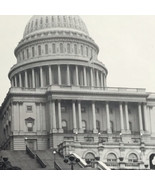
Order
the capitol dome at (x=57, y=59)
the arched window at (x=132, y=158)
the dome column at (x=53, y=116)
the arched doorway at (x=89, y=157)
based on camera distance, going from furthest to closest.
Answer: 1. the capitol dome at (x=57, y=59)
2. the dome column at (x=53, y=116)
3. the arched window at (x=132, y=158)
4. the arched doorway at (x=89, y=157)

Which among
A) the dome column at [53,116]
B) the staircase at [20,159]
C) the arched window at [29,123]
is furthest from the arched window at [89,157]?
the arched window at [29,123]

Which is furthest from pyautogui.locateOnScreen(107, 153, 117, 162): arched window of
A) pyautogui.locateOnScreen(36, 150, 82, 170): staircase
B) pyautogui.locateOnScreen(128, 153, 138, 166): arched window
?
pyautogui.locateOnScreen(36, 150, 82, 170): staircase

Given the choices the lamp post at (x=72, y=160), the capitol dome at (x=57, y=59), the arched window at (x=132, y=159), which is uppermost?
the capitol dome at (x=57, y=59)

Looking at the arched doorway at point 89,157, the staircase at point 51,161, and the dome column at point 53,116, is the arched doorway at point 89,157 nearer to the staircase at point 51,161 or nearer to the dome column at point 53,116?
the staircase at point 51,161

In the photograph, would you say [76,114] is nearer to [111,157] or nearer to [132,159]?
[111,157]

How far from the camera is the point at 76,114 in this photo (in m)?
64.9

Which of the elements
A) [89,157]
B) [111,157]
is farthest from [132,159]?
[89,157]

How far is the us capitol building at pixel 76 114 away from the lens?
2263 inches

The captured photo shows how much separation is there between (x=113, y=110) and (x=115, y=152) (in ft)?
30.2

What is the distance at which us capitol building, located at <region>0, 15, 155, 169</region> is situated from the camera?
2263 inches

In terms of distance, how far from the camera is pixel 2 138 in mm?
62719

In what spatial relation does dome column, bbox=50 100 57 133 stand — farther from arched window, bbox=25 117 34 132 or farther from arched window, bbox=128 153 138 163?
arched window, bbox=128 153 138 163

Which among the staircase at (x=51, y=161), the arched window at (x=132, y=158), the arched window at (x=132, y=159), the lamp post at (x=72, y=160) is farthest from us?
the arched window at (x=132, y=158)

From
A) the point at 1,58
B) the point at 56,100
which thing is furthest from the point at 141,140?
the point at 1,58
